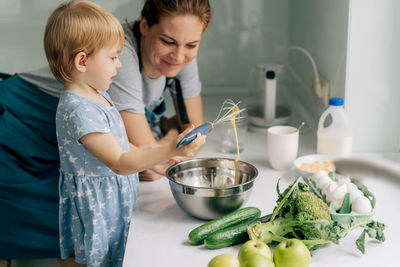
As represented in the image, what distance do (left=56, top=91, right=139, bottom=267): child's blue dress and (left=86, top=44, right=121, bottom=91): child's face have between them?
0.05 metres

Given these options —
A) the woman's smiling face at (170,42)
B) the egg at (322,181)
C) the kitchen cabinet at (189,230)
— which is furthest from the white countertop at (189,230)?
the woman's smiling face at (170,42)

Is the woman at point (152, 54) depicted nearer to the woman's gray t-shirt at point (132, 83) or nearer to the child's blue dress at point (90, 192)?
the woman's gray t-shirt at point (132, 83)

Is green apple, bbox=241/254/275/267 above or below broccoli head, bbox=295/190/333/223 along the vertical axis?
below

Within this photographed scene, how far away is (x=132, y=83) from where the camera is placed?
5.05ft

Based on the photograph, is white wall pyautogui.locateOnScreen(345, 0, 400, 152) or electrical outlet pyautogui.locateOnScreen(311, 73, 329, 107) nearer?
white wall pyautogui.locateOnScreen(345, 0, 400, 152)

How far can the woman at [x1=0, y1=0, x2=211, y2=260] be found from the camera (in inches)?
58.1

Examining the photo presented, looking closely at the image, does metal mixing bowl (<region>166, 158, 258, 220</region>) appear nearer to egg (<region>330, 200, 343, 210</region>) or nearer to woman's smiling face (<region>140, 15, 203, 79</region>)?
egg (<region>330, 200, 343, 210</region>)

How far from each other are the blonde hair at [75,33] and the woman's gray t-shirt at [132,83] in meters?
0.36

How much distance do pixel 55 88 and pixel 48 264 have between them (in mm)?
662

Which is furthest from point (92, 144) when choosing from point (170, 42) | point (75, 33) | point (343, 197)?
point (343, 197)

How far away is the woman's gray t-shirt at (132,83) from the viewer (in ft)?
5.03

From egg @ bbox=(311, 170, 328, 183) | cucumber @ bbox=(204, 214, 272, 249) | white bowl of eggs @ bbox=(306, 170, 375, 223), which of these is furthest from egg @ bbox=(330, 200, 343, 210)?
cucumber @ bbox=(204, 214, 272, 249)

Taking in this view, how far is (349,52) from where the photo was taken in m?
1.53

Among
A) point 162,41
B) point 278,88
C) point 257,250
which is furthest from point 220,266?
point 278,88
